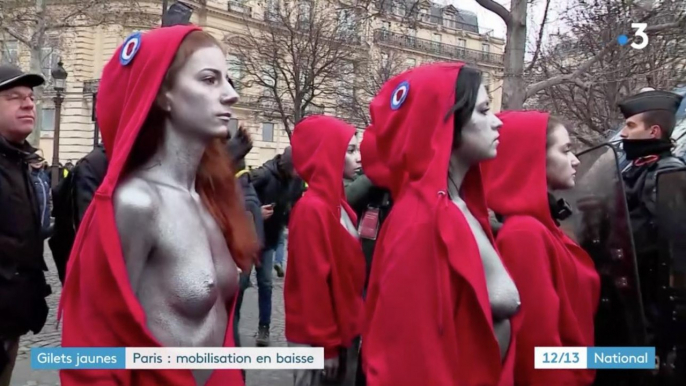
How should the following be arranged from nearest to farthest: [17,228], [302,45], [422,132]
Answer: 1. [422,132]
2. [17,228]
3. [302,45]

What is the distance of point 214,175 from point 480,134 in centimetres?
99

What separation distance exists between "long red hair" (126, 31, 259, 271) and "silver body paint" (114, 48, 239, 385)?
24mm

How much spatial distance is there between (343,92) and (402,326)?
26636 mm

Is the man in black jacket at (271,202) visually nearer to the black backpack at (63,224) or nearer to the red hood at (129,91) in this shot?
the black backpack at (63,224)

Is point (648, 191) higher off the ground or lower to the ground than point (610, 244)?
higher

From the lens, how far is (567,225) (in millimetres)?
3795

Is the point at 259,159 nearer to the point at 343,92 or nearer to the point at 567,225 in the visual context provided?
the point at 343,92

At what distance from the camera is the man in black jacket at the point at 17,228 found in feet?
11.3

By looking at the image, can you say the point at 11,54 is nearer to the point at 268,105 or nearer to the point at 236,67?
the point at 268,105

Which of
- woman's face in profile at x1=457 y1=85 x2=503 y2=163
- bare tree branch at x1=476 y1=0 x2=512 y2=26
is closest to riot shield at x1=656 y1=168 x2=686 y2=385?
woman's face in profile at x1=457 y1=85 x2=503 y2=163

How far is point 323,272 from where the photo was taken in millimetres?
4293

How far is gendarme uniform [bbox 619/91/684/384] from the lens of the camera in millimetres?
3461

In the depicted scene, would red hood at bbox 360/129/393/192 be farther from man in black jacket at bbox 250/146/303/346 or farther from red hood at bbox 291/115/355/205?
man in black jacket at bbox 250/146/303/346

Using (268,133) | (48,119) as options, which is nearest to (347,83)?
(268,133)
